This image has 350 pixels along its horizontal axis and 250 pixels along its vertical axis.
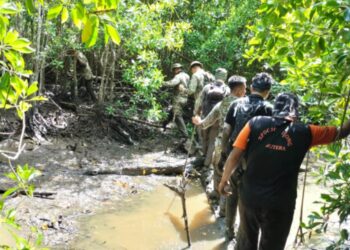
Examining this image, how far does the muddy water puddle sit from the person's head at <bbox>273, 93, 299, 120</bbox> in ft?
7.30

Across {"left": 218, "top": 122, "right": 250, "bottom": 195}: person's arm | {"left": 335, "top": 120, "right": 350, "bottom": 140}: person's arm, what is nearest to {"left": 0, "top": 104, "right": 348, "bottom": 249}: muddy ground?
{"left": 218, "top": 122, "right": 250, "bottom": 195}: person's arm

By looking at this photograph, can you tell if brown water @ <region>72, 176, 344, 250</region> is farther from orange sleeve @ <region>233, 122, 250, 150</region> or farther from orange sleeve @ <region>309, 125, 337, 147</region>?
orange sleeve @ <region>309, 125, 337, 147</region>

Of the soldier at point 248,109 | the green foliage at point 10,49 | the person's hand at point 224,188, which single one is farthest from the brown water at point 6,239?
the green foliage at point 10,49

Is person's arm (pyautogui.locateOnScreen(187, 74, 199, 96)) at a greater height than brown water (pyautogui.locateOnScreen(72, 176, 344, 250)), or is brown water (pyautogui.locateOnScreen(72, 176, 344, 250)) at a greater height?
person's arm (pyautogui.locateOnScreen(187, 74, 199, 96))

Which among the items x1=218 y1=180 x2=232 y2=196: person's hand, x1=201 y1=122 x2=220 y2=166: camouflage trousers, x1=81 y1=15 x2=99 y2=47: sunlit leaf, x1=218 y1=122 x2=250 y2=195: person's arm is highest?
x1=81 y1=15 x2=99 y2=47: sunlit leaf

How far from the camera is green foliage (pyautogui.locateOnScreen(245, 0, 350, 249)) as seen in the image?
273 centimetres

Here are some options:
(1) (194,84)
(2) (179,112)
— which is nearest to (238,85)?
(1) (194,84)

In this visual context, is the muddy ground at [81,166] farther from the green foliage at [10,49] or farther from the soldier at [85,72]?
the green foliage at [10,49]

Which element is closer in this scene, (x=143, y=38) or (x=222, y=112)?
(x=222, y=112)

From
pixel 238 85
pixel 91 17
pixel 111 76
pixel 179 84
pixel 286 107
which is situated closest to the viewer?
pixel 91 17

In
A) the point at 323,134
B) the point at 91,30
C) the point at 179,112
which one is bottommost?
the point at 179,112

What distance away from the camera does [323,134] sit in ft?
11.0

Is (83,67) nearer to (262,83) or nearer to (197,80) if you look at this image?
(197,80)

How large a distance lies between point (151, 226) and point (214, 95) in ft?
9.08
